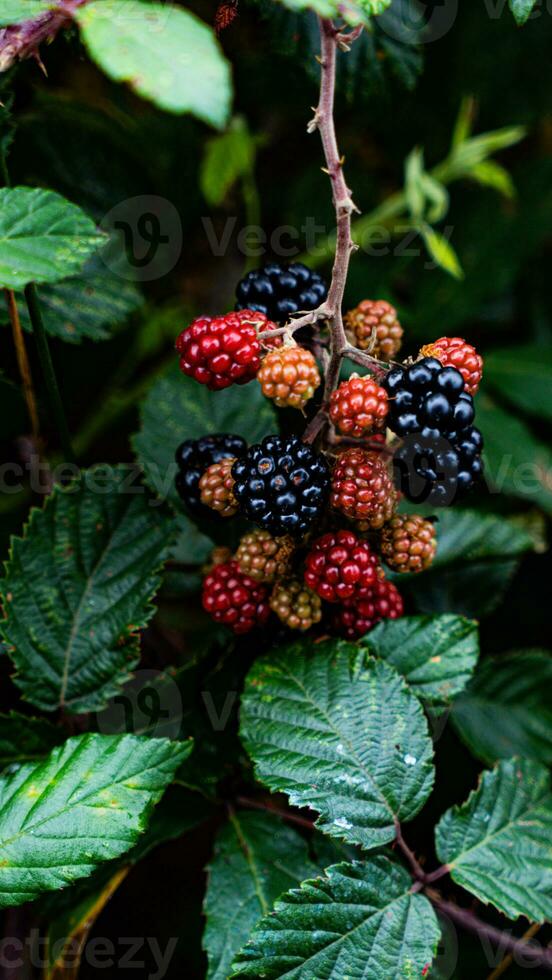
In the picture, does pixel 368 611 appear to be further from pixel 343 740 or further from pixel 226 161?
pixel 226 161

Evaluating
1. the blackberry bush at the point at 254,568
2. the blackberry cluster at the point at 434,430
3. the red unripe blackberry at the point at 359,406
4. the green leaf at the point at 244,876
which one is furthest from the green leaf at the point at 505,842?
A: the red unripe blackberry at the point at 359,406

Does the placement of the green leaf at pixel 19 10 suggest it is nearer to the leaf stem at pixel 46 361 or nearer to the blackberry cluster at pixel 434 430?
the leaf stem at pixel 46 361

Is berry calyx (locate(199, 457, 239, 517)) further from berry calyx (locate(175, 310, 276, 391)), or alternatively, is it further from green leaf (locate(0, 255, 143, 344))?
green leaf (locate(0, 255, 143, 344))

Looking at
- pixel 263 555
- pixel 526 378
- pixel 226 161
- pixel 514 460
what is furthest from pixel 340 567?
pixel 226 161

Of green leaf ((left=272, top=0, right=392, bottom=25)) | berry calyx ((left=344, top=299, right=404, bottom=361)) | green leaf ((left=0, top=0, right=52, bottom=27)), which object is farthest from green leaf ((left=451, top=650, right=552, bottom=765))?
green leaf ((left=0, top=0, right=52, bottom=27))

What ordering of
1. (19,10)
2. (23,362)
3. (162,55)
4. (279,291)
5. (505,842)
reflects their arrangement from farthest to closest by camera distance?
(23,362), (505,842), (279,291), (19,10), (162,55)

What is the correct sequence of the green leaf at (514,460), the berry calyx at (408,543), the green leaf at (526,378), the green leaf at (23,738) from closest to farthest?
the berry calyx at (408,543) → the green leaf at (23,738) → the green leaf at (514,460) → the green leaf at (526,378)

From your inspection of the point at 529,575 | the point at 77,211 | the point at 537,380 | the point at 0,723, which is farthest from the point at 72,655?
the point at 537,380
